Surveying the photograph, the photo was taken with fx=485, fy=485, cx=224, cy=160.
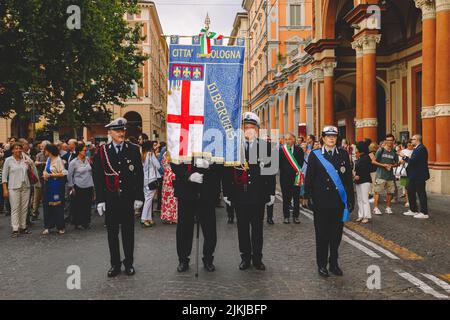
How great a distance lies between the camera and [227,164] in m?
6.15

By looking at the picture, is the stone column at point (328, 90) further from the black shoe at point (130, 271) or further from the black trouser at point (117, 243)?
the black shoe at point (130, 271)

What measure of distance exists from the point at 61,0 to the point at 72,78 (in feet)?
10.4

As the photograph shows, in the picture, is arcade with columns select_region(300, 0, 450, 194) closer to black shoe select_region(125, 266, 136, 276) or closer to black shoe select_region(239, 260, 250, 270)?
black shoe select_region(239, 260, 250, 270)

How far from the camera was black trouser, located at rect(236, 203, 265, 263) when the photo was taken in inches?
251

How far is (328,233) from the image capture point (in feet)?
20.2

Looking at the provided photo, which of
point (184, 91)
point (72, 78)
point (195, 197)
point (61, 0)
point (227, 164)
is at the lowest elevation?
point (195, 197)

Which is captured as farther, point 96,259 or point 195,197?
point 96,259

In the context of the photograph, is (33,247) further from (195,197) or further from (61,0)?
(61,0)

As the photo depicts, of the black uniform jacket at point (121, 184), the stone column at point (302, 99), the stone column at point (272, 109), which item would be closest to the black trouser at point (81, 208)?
the black uniform jacket at point (121, 184)

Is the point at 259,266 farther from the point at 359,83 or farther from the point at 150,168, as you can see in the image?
the point at 359,83

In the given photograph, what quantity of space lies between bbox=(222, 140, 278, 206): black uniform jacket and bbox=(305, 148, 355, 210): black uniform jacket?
59cm

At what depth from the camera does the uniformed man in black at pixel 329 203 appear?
612 cm

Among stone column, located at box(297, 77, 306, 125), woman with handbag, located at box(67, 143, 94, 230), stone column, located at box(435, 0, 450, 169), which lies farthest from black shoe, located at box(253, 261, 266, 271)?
stone column, located at box(297, 77, 306, 125)

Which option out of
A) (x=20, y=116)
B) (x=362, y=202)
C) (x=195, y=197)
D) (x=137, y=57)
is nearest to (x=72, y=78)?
(x=20, y=116)
